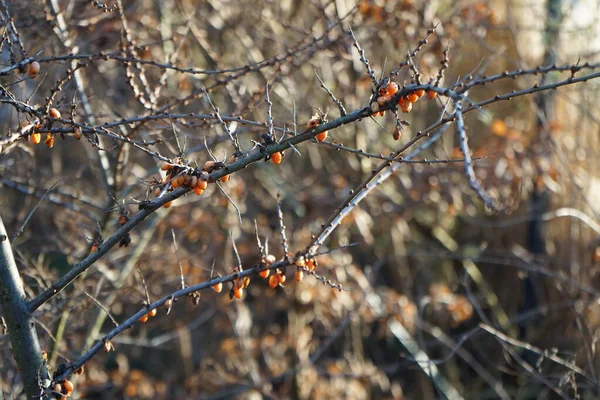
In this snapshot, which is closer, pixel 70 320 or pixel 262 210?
pixel 70 320

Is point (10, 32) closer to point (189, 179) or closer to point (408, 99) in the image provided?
point (189, 179)

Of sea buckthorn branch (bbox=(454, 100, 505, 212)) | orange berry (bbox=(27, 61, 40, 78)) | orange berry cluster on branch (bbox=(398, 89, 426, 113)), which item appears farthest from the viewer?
orange berry (bbox=(27, 61, 40, 78))

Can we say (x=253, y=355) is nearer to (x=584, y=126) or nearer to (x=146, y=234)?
(x=146, y=234)

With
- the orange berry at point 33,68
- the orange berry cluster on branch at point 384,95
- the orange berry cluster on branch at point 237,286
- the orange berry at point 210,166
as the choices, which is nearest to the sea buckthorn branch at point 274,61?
the orange berry at point 33,68

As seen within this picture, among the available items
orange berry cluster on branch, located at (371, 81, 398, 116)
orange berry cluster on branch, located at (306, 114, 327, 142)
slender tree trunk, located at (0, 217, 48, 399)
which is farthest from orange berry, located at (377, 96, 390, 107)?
slender tree trunk, located at (0, 217, 48, 399)

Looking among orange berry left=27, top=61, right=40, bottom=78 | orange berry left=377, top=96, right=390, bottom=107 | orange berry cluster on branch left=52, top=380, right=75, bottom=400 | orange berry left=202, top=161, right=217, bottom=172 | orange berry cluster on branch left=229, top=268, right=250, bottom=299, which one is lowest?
orange berry cluster on branch left=52, top=380, right=75, bottom=400

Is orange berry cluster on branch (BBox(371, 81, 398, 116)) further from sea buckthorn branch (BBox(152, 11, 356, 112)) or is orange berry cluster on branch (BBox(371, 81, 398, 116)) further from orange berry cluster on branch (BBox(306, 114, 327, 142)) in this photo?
sea buckthorn branch (BBox(152, 11, 356, 112))

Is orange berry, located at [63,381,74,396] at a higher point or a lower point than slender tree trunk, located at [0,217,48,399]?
lower

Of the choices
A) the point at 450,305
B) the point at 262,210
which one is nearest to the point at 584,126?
the point at 450,305
